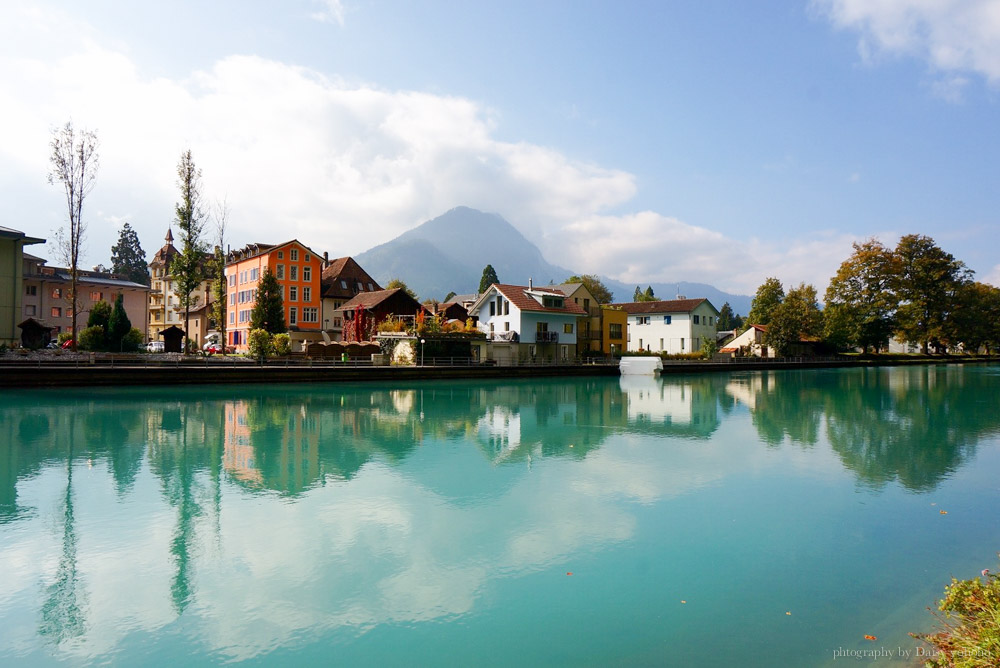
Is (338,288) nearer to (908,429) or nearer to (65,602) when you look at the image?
(908,429)

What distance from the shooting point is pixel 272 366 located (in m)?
37.4

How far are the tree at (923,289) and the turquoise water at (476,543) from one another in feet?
217

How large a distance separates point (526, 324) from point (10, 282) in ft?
120

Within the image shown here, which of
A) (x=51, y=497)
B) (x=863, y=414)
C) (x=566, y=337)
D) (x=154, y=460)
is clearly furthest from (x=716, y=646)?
(x=566, y=337)

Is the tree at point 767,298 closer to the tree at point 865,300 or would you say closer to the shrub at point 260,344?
the tree at point 865,300

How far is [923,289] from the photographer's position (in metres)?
74.5

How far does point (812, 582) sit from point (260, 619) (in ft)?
21.7

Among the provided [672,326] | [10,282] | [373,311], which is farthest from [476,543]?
[672,326]

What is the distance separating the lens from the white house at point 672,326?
64750 mm

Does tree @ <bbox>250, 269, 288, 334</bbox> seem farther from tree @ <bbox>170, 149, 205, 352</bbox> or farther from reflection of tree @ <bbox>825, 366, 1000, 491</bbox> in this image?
reflection of tree @ <bbox>825, 366, 1000, 491</bbox>

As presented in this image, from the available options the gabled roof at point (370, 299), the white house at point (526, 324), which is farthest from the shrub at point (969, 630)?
the gabled roof at point (370, 299)

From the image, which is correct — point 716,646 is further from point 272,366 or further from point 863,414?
point 272,366

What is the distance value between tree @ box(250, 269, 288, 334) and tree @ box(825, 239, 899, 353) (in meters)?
63.8

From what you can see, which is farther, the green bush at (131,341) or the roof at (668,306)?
the roof at (668,306)
